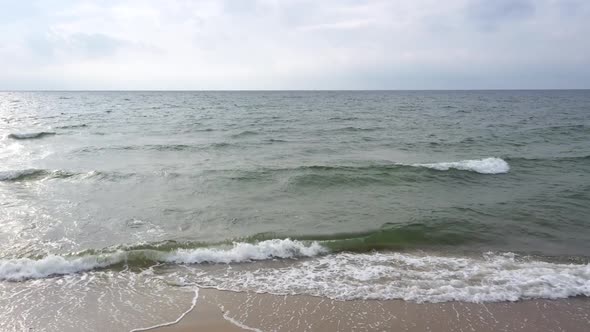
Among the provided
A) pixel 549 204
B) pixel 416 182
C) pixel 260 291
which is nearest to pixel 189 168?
pixel 416 182

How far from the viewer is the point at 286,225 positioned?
→ 36.0ft

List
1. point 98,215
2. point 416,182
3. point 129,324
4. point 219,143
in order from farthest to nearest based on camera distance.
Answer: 1. point 219,143
2. point 416,182
3. point 98,215
4. point 129,324

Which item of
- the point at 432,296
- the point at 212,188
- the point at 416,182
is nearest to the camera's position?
the point at 432,296

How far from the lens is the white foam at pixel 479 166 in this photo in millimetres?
17562

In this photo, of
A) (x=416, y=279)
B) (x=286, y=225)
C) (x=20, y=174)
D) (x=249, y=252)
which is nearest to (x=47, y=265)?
(x=249, y=252)

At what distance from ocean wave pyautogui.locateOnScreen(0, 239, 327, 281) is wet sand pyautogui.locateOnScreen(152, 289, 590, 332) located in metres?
1.75

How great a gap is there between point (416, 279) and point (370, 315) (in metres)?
1.70

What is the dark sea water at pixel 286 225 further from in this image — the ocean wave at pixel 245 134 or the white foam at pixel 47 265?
the ocean wave at pixel 245 134

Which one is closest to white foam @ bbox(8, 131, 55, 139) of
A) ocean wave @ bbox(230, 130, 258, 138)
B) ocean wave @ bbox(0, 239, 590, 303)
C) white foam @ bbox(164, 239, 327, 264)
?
ocean wave @ bbox(230, 130, 258, 138)

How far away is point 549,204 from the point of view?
12.8m

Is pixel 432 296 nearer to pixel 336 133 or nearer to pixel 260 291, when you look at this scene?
pixel 260 291

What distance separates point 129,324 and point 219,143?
740 inches

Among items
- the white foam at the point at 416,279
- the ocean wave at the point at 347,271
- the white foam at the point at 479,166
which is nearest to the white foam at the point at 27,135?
the ocean wave at the point at 347,271

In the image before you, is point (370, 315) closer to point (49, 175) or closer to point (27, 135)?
point (49, 175)
